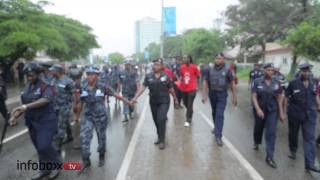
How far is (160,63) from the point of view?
24.5ft

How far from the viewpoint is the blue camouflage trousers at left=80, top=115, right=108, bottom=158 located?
5969mm

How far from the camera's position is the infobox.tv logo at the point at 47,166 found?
223 inches

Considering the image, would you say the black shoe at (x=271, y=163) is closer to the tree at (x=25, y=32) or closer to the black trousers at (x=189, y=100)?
the black trousers at (x=189, y=100)

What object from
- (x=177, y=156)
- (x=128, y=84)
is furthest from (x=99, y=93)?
(x=128, y=84)

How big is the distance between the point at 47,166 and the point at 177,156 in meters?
2.30

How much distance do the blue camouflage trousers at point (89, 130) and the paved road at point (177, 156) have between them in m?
0.34

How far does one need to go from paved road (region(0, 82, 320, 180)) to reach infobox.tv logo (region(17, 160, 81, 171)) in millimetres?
128

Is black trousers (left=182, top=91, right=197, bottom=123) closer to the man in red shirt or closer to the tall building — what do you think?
the man in red shirt

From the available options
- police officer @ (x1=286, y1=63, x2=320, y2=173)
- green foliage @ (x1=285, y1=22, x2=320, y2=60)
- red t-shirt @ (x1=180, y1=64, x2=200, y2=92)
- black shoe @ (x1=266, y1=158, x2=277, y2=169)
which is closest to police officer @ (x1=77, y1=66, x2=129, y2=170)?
black shoe @ (x1=266, y1=158, x2=277, y2=169)

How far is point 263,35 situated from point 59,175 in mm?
29294

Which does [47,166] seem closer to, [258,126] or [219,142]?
[219,142]

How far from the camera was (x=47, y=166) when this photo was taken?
568cm

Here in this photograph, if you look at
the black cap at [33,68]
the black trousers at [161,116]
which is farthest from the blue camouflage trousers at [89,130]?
the black trousers at [161,116]

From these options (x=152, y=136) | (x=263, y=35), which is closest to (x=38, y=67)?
(x=152, y=136)
